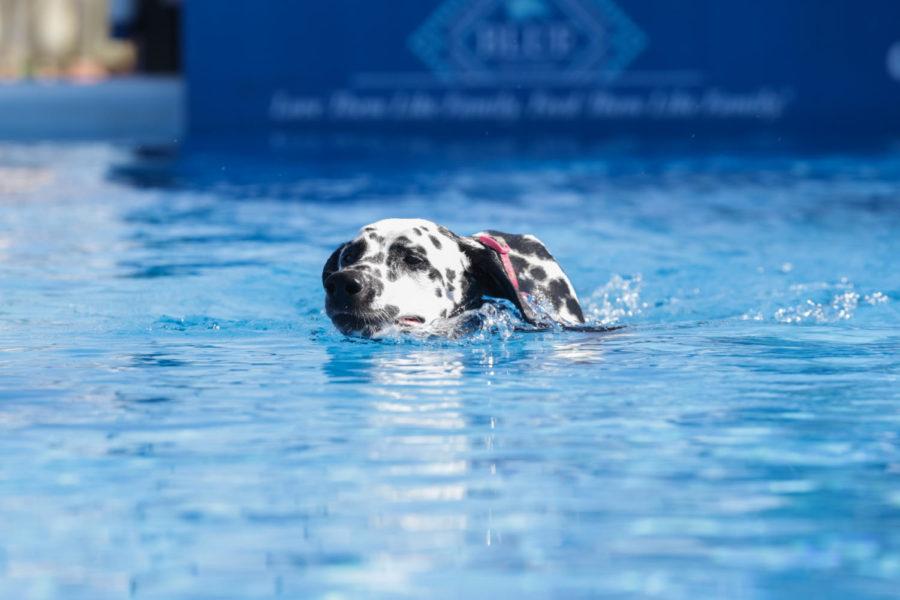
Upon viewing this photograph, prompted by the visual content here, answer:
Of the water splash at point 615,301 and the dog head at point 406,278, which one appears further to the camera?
the water splash at point 615,301

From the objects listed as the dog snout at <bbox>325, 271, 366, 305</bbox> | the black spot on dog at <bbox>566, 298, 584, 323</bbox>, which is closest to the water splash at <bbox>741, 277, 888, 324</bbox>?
the black spot on dog at <bbox>566, 298, 584, 323</bbox>

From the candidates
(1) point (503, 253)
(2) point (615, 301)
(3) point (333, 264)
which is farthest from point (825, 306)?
(3) point (333, 264)

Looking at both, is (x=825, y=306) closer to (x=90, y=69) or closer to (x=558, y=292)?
(x=558, y=292)

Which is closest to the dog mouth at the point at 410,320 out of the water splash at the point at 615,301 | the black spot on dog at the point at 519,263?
the black spot on dog at the point at 519,263

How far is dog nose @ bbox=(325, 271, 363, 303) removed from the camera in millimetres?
5699

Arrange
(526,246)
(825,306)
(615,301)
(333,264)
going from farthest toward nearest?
1. (615,301)
2. (825,306)
3. (526,246)
4. (333,264)

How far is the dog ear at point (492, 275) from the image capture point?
6.07 metres

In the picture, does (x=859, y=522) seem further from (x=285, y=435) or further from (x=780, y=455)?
(x=285, y=435)

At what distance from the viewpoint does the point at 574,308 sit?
6863 mm

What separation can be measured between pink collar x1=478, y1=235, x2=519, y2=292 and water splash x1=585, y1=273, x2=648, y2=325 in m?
0.80

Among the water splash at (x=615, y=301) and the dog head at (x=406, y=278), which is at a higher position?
the dog head at (x=406, y=278)

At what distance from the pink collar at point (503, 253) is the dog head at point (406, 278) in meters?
0.04

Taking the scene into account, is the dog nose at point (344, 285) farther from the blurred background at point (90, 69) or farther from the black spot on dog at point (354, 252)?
the blurred background at point (90, 69)

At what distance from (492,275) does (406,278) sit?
394mm
